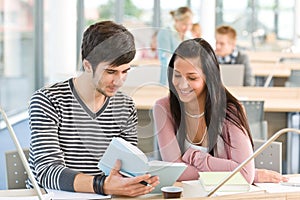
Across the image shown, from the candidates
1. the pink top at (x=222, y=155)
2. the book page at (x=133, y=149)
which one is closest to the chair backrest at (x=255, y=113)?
the pink top at (x=222, y=155)

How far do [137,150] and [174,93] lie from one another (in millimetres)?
214

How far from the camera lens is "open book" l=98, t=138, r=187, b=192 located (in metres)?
1.78

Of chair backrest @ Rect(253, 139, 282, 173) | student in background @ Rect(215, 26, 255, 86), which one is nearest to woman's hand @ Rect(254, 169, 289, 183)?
chair backrest @ Rect(253, 139, 282, 173)

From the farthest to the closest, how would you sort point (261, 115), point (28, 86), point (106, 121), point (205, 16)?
point (205, 16)
point (28, 86)
point (261, 115)
point (106, 121)

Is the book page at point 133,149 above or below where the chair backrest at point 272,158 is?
above

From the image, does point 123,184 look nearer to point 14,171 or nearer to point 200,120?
point 200,120

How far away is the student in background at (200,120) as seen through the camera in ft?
5.83

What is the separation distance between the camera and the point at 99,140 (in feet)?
5.79

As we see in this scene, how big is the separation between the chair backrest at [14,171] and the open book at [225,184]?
0.67 meters

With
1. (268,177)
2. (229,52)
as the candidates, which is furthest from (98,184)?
(229,52)

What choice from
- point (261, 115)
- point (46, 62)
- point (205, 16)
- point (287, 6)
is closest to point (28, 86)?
point (46, 62)

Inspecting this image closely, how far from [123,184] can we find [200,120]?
0.31 meters

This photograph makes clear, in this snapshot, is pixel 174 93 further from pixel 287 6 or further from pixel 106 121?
pixel 287 6

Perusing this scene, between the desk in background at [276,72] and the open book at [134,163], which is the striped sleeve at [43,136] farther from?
the desk in background at [276,72]
